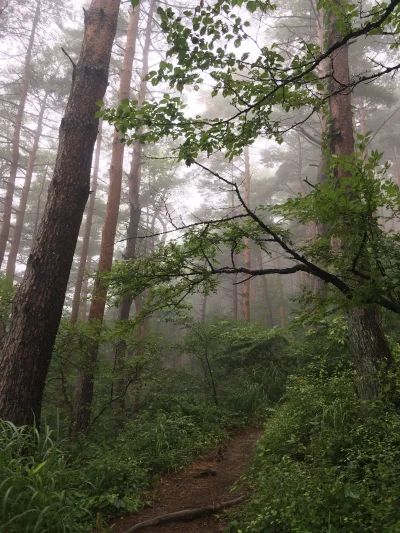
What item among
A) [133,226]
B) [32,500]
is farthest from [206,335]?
[32,500]

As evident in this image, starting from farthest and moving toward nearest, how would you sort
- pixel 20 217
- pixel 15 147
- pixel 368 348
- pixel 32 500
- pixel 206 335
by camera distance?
1. pixel 20 217
2. pixel 15 147
3. pixel 206 335
4. pixel 368 348
5. pixel 32 500

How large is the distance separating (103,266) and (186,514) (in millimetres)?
5947

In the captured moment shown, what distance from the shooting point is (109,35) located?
5691 mm

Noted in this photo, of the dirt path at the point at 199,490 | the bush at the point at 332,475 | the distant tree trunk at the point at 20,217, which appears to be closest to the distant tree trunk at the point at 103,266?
the dirt path at the point at 199,490

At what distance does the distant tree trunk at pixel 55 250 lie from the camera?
414cm

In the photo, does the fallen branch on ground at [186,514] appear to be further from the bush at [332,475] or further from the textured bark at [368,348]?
the textured bark at [368,348]

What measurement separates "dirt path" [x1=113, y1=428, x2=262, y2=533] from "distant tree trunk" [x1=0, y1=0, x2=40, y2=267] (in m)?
12.8

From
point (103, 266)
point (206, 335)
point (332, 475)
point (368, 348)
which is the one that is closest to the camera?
point (332, 475)

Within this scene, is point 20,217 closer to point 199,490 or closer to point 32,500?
point 199,490

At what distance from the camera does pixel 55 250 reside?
15.1 ft

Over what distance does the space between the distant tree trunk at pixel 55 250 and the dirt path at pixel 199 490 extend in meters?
1.81

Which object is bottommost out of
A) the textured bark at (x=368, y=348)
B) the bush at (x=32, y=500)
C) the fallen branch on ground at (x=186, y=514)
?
the fallen branch on ground at (x=186, y=514)

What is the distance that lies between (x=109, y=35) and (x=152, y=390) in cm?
744

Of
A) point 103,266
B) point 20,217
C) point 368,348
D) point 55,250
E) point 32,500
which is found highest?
point 20,217
